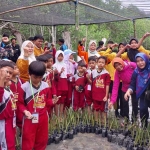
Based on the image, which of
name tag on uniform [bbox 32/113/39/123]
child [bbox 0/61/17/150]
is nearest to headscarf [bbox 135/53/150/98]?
name tag on uniform [bbox 32/113/39/123]

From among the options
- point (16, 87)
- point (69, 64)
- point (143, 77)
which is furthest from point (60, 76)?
point (16, 87)

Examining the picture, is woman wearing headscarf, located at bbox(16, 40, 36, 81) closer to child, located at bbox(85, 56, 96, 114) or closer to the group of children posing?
the group of children posing

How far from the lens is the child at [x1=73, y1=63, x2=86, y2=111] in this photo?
4848 mm

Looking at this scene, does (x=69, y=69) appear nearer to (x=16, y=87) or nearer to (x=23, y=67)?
(x=23, y=67)

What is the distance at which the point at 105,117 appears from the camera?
13.9ft

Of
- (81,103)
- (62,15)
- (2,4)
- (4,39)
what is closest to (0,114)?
(81,103)

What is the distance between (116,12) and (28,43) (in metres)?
3.16

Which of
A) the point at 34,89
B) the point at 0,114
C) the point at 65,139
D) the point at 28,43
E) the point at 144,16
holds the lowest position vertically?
the point at 65,139

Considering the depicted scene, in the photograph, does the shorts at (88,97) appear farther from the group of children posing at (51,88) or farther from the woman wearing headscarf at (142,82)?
the woman wearing headscarf at (142,82)

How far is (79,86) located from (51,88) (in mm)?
1218

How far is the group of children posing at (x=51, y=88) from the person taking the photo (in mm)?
2682

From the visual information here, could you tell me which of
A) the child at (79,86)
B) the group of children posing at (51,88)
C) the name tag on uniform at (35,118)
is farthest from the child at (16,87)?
the child at (79,86)

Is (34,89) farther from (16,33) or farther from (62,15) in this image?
(16,33)

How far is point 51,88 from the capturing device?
371cm
